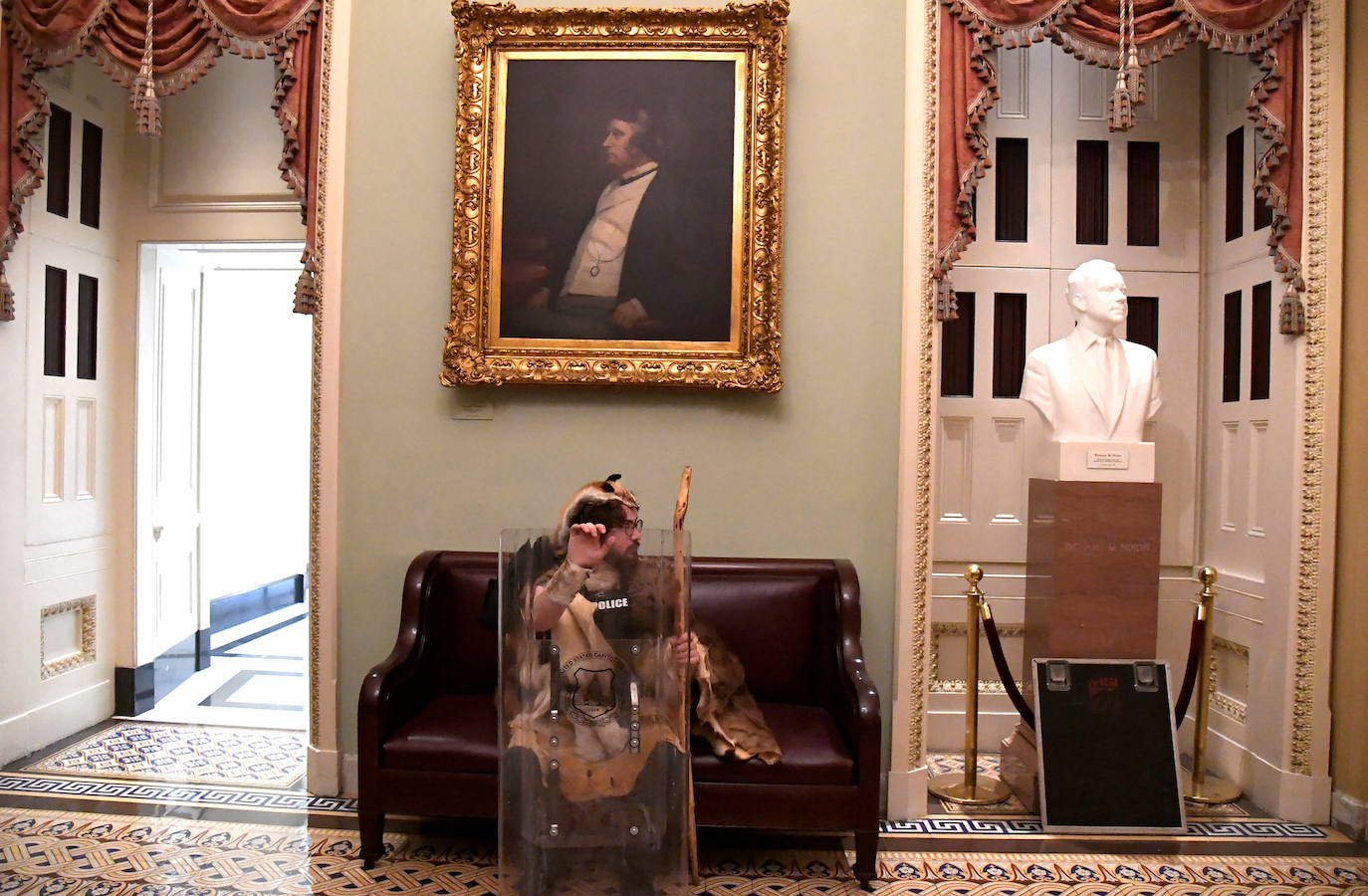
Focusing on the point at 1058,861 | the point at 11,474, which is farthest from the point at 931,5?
the point at 11,474

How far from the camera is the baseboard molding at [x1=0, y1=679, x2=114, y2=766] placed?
402cm

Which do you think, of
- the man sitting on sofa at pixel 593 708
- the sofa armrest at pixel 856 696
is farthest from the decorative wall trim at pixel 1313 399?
the man sitting on sofa at pixel 593 708

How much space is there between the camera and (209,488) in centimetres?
589

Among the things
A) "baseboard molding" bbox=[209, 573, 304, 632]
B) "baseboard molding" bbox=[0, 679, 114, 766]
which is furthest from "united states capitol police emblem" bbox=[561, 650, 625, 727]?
"baseboard molding" bbox=[209, 573, 304, 632]

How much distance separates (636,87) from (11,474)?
3.03m

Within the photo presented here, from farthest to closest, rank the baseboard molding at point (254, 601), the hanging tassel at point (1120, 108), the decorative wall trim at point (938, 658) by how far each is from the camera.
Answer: the baseboard molding at point (254, 601), the decorative wall trim at point (938, 658), the hanging tassel at point (1120, 108)

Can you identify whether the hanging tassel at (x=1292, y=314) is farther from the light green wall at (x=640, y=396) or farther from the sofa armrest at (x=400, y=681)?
the sofa armrest at (x=400, y=681)

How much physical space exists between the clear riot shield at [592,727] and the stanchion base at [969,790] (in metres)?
1.65

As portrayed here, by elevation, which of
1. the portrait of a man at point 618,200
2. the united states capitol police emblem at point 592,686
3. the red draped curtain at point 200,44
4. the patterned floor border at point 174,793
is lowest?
the patterned floor border at point 174,793

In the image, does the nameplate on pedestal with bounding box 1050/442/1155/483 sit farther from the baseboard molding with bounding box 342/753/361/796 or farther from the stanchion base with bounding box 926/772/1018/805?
the baseboard molding with bounding box 342/753/361/796

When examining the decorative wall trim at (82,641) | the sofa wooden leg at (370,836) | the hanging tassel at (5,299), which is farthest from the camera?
the decorative wall trim at (82,641)

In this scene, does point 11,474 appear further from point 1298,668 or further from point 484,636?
point 1298,668

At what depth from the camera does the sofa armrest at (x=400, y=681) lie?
3.09 meters

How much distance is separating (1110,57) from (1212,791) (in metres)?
2.87
